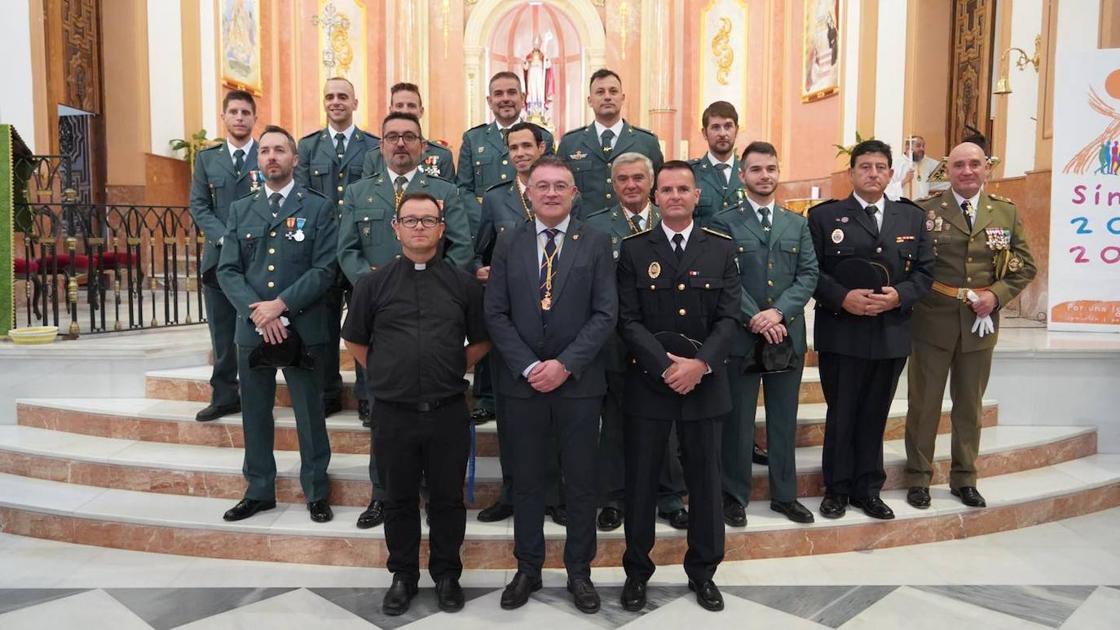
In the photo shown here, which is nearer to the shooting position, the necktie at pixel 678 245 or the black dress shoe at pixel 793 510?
the necktie at pixel 678 245

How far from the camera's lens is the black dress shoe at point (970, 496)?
384cm

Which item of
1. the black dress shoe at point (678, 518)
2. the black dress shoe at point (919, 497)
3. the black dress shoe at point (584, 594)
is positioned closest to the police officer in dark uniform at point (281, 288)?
the black dress shoe at point (584, 594)

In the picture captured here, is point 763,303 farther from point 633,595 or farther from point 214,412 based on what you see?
point 214,412

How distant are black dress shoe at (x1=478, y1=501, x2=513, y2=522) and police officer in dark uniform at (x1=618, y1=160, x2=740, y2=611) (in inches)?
28.3

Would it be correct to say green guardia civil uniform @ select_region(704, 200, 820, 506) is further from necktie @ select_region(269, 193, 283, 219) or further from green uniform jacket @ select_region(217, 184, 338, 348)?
necktie @ select_region(269, 193, 283, 219)

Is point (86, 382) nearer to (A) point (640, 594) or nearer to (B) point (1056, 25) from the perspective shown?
(A) point (640, 594)

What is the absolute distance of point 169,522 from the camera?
11.8ft

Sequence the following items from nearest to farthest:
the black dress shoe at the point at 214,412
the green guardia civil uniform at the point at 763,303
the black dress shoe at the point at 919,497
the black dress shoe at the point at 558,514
Result: the green guardia civil uniform at the point at 763,303 < the black dress shoe at the point at 558,514 < the black dress shoe at the point at 919,497 < the black dress shoe at the point at 214,412

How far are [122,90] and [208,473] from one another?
707cm

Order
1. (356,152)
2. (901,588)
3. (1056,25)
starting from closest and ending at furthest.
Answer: (901,588) < (356,152) < (1056,25)

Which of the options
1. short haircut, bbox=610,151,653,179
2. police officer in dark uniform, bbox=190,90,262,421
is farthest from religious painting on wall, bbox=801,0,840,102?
police officer in dark uniform, bbox=190,90,262,421

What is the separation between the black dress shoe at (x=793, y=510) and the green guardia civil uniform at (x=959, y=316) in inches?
26.6

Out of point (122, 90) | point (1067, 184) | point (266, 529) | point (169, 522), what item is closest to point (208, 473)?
point (169, 522)

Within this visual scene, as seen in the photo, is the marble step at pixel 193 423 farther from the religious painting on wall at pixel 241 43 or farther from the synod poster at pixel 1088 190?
A: the religious painting on wall at pixel 241 43
